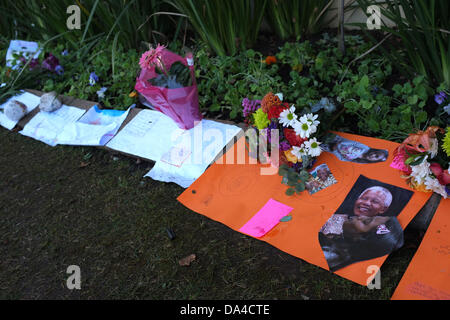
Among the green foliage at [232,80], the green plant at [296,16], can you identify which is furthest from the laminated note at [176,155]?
the green plant at [296,16]

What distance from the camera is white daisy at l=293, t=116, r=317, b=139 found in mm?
1386

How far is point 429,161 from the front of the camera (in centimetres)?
125

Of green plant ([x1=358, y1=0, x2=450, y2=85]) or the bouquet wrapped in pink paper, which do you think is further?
the bouquet wrapped in pink paper

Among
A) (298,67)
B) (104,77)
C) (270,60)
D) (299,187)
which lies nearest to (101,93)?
(104,77)

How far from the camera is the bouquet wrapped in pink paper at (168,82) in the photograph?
67.1 inches

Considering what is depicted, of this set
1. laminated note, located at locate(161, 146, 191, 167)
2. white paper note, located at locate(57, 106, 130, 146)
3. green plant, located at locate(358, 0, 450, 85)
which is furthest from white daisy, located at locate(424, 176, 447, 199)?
white paper note, located at locate(57, 106, 130, 146)

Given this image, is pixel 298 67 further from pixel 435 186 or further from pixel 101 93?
pixel 101 93

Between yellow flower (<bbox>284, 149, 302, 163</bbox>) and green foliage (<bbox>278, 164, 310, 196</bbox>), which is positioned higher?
yellow flower (<bbox>284, 149, 302, 163</bbox>)

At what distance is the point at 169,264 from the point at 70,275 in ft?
1.25

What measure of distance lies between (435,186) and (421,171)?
0.22ft

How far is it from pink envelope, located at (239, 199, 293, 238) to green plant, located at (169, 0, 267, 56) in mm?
1058

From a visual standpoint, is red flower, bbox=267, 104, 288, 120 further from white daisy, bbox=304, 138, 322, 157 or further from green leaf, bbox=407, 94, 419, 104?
green leaf, bbox=407, 94, 419, 104

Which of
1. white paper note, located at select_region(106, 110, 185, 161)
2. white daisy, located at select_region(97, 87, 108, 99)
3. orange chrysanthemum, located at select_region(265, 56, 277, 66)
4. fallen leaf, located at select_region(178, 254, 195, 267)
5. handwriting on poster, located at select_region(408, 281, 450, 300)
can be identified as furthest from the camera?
white daisy, located at select_region(97, 87, 108, 99)
